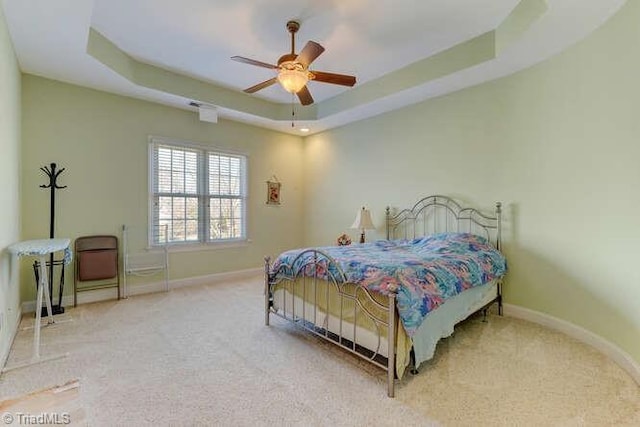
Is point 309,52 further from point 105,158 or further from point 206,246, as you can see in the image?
point 206,246

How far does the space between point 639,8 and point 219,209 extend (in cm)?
503

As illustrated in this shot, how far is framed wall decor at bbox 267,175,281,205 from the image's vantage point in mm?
5609

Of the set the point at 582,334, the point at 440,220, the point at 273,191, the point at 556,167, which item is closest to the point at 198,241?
the point at 273,191

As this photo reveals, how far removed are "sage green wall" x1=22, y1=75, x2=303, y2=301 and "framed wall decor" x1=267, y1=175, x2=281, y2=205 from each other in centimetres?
11

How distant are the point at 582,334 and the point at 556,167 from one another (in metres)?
1.56

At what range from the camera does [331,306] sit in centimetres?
253

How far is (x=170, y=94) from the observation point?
4039 millimetres

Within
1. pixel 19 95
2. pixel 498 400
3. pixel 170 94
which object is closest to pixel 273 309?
pixel 498 400

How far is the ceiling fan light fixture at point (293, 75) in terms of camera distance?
2.68 m

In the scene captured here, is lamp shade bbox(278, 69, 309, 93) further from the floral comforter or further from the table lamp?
the table lamp

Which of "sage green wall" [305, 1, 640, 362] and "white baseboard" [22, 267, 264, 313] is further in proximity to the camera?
"white baseboard" [22, 267, 264, 313]

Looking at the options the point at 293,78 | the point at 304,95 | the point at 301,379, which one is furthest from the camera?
the point at 304,95

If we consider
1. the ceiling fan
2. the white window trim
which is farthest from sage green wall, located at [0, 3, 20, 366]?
the ceiling fan
